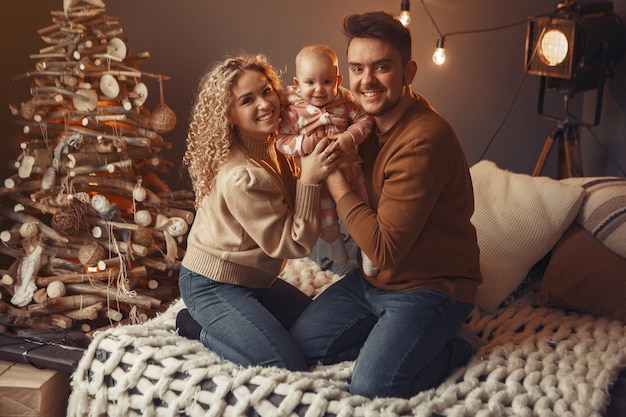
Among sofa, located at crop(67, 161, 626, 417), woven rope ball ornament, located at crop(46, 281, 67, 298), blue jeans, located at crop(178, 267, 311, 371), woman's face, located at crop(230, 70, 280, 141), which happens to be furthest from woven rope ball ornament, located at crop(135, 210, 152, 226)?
woman's face, located at crop(230, 70, 280, 141)

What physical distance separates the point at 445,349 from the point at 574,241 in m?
0.70

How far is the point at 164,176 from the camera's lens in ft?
12.0

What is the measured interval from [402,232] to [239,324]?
51cm

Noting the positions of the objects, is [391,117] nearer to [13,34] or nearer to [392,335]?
[392,335]

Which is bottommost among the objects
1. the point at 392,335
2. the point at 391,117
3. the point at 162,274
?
the point at 162,274

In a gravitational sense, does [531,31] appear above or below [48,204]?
above

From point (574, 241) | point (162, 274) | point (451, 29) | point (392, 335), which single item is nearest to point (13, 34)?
point (162, 274)

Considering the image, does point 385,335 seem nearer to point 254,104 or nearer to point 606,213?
point 254,104

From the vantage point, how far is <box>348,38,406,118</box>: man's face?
1911mm

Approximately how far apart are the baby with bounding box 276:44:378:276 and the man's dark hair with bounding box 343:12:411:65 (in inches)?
3.7

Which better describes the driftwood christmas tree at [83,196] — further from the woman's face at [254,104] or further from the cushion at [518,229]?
the cushion at [518,229]

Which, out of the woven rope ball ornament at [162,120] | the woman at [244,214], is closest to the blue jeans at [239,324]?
the woman at [244,214]

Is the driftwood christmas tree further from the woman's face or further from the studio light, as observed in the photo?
the studio light

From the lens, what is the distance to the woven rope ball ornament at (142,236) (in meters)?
2.90
